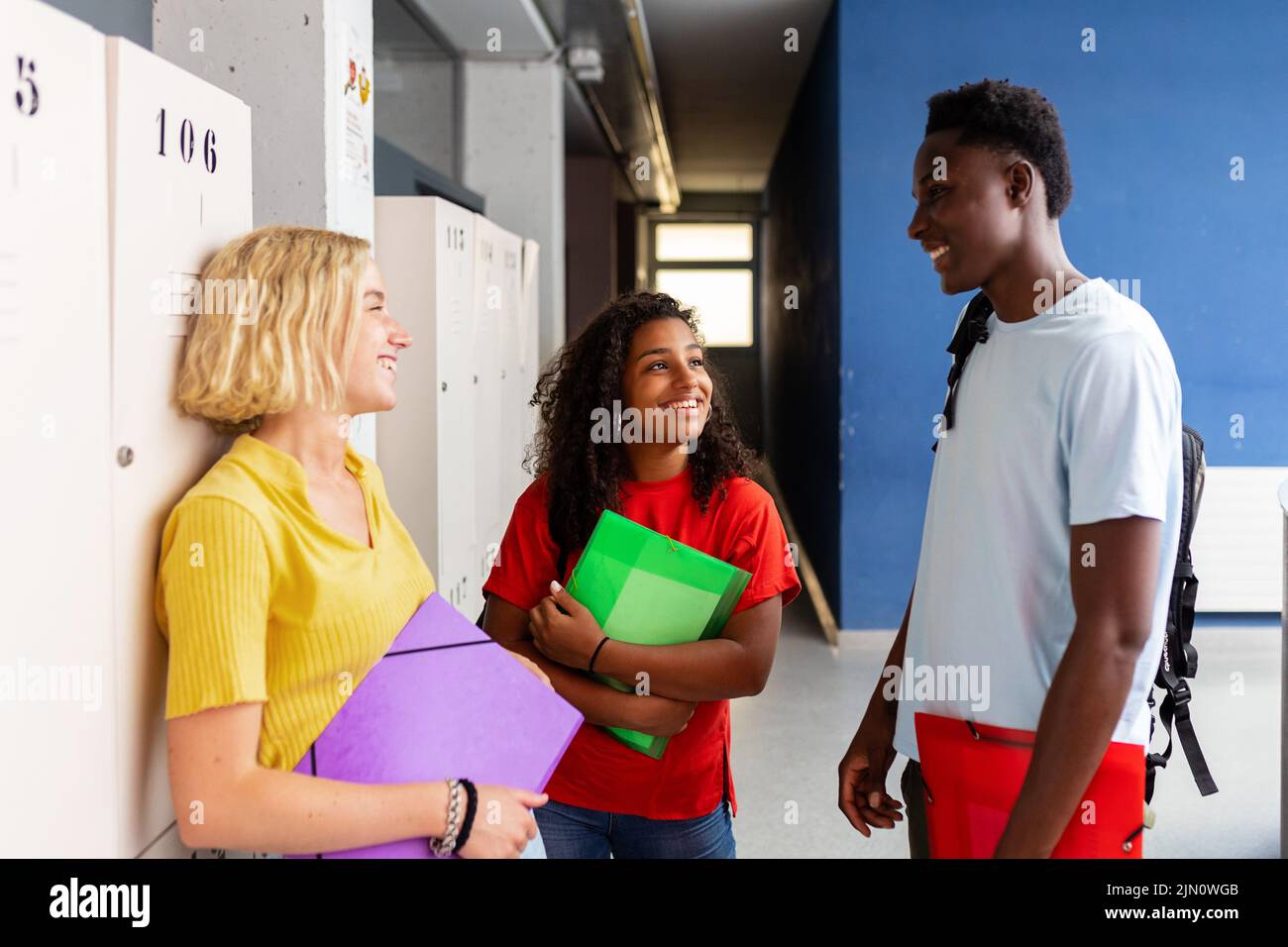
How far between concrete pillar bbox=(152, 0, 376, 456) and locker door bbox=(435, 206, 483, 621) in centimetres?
73

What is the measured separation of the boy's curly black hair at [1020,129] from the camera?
4.08ft

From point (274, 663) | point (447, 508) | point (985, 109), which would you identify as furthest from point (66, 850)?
point (447, 508)

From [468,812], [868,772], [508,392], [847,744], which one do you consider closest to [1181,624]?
[868,772]

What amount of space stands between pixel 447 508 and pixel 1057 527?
2501 millimetres

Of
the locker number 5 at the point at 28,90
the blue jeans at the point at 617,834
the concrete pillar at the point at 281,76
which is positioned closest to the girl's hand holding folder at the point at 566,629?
the blue jeans at the point at 617,834

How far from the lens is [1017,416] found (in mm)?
1148

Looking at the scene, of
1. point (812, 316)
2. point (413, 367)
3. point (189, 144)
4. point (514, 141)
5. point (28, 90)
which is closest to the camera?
point (28, 90)

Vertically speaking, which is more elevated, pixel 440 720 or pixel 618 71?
pixel 618 71

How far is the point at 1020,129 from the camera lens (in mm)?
1240

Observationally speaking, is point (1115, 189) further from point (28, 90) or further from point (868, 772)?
point (28, 90)

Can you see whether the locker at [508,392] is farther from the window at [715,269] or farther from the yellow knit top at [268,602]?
the window at [715,269]

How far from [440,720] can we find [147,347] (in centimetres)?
47

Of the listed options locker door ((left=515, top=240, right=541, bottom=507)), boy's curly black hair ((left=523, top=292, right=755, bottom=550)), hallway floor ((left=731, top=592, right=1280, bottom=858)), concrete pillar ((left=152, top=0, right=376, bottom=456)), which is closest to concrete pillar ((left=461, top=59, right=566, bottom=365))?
locker door ((left=515, top=240, right=541, bottom=507))
